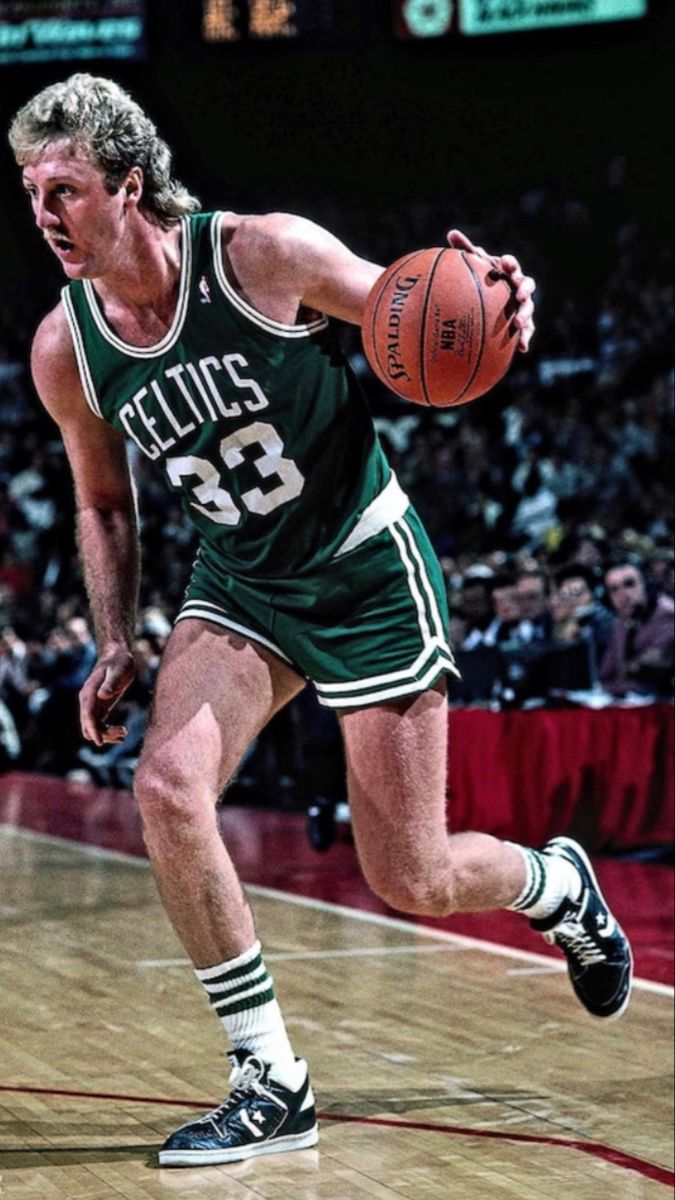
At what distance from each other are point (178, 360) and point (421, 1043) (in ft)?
7.65

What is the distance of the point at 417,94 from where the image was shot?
19.2m

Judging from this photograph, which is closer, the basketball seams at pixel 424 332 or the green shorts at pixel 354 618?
the basketball seams at pixel 424 332

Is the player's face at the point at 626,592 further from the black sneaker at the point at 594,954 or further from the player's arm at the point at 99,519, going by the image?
the player's arm at the point at 99,519

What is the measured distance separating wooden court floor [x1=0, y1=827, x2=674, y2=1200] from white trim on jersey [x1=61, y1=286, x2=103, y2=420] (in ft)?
5.21

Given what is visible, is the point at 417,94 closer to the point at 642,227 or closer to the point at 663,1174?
the point at 642,227

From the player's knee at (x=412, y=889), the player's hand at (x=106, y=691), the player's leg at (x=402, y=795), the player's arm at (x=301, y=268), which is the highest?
the player's arm at (x=301, y=268)

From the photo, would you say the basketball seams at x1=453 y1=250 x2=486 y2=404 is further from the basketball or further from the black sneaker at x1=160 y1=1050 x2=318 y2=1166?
the black sneaker at x1=160 y1=1050 x2=318 y2=1166

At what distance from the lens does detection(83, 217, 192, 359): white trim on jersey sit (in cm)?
364

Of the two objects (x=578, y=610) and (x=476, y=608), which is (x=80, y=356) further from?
(x=476, y=608)

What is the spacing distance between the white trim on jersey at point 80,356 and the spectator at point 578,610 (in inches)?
235

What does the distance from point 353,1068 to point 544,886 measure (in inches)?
35.2

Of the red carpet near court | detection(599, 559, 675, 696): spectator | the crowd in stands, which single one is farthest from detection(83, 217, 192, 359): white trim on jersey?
detection(599, 559, 675, 696): spectator

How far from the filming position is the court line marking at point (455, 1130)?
399 cm

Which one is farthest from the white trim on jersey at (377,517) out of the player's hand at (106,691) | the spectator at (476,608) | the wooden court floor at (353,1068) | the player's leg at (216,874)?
the spectator at (476,608)
